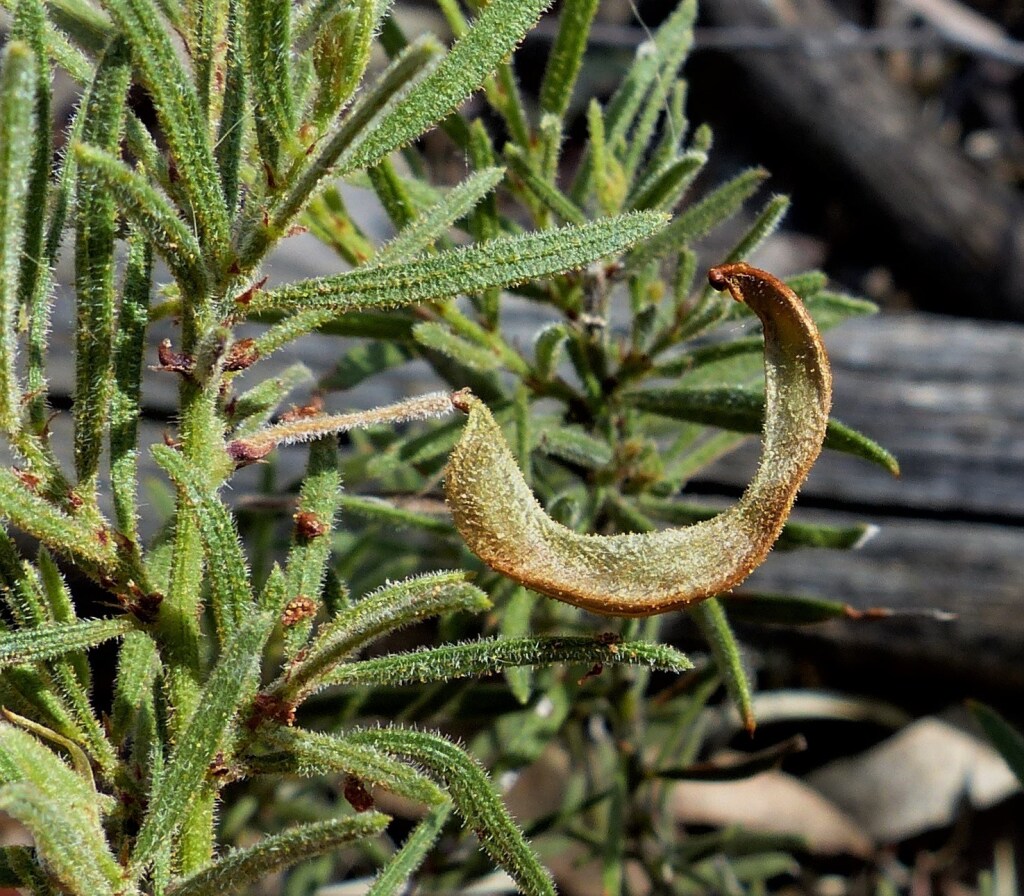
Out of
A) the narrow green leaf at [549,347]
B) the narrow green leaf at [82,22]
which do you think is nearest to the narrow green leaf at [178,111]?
the narrow green leaf at [82,22]

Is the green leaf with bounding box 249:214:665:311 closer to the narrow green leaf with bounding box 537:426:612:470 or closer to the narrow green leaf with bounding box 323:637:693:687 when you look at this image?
the narrow green leaf with bounding box 323:637:693:687

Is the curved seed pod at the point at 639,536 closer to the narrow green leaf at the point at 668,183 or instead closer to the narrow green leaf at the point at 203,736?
the narrow green leaf at the point at 203,736

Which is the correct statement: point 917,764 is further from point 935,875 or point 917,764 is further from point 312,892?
point 312,892

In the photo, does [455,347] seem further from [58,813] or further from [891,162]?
[891,162]

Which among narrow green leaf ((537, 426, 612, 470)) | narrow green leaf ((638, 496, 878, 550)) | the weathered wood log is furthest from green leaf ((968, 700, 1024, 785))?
the weathered wood log

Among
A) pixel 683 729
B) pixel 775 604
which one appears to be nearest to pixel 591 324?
pixel 775 604
